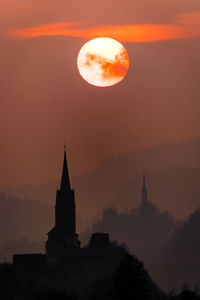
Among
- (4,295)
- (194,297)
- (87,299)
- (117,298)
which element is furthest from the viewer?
(4,295)

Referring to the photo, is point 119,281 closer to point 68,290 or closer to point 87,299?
point 87,299

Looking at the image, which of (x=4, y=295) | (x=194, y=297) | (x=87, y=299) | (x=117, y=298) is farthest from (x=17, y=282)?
(x=194, y=297)

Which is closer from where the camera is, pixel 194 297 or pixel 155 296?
pixel 194 297

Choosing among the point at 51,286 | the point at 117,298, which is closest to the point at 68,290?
the point at 51,286

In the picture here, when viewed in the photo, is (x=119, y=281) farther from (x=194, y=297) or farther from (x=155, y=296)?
(x=155, y=296)

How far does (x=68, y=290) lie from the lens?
19175 cm

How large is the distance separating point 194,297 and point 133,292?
6.92 metres

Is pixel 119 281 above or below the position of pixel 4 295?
below

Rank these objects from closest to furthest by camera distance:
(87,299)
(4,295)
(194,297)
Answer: (194,297)
(87,299)
(4,295)

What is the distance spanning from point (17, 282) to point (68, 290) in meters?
10.6

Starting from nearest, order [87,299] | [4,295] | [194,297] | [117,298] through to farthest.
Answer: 1. [194,297]
2. [117,298]
3. [87,299]
4. [4,295]

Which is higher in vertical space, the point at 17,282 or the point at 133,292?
the point at 17,282

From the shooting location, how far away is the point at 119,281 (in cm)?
14550

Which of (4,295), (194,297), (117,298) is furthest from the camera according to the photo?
(4,295)
